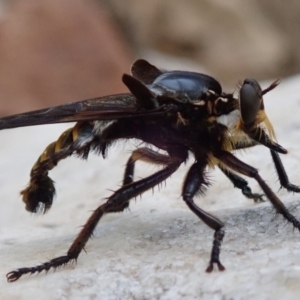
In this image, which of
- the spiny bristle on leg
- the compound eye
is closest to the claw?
the spiny bristle on leg

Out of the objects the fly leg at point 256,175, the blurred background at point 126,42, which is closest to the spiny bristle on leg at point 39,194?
the fly leg at point 256,175

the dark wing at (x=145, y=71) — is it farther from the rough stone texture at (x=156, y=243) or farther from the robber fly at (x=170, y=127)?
the rough stone texture at (x=156, y=243)

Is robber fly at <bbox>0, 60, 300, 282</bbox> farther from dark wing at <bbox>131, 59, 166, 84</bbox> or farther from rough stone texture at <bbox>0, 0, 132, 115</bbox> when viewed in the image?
rough stone texture at <bbox>0, 0, 132, 115</bbox>

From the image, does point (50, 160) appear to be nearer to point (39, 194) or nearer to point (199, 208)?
point (39, 194)

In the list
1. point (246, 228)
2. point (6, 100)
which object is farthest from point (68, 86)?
point (246, 228)

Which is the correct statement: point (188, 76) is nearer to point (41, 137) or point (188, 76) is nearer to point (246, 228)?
point (246, 228)
